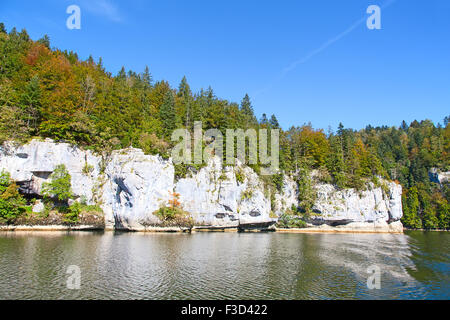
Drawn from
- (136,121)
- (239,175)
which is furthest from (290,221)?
(136,121)

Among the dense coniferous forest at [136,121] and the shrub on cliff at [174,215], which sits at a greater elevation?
the dense coniferous forest at [136,121]

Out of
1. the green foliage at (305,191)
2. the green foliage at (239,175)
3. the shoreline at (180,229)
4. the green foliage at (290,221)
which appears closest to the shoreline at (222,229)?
the shoreline at (180,229)

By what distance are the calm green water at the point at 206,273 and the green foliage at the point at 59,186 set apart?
16.4 meters

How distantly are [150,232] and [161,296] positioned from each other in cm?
3033

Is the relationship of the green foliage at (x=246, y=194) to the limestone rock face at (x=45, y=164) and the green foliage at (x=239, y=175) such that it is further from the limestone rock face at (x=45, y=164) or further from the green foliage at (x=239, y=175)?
the limestone rock face at (x=45, y=164)

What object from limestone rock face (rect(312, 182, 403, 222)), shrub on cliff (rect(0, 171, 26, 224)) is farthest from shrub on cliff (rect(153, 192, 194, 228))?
limestone rock face (rect(312, 182, 403, 222))

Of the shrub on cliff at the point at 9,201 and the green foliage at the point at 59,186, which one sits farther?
the green foliage at the point at 59,186

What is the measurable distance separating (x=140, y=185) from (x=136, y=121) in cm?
1544

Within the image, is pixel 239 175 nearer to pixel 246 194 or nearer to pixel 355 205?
pixel 246 194

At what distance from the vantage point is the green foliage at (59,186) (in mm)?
41219
